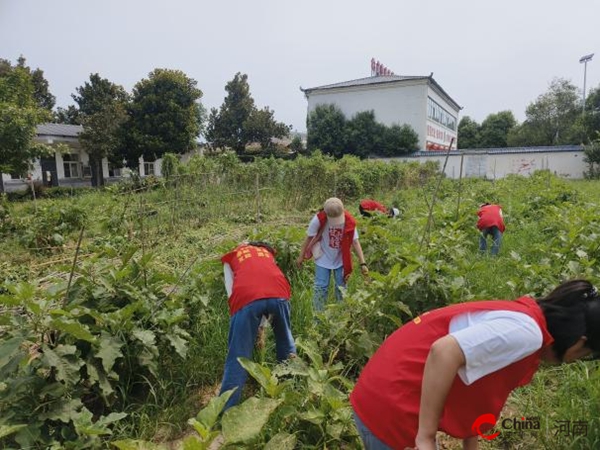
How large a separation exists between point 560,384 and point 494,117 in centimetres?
4654

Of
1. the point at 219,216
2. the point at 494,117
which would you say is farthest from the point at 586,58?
the point at 219,216

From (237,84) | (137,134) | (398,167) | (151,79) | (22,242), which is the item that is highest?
(237,84)

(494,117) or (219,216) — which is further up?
(494,117)

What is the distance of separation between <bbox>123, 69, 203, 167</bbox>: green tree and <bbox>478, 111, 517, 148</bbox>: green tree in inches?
1283

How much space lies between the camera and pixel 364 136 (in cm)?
3050

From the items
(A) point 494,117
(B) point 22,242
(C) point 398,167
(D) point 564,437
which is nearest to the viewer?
(D) point 564,437

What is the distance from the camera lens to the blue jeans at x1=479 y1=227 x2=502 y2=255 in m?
5.79

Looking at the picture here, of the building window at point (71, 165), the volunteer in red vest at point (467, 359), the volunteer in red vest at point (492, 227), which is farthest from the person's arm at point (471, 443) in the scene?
the building window at point (71, 165)

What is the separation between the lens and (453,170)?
27266 millimetres

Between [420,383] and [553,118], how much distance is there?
39645 mm

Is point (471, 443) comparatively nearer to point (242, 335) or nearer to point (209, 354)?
point (242, 335)

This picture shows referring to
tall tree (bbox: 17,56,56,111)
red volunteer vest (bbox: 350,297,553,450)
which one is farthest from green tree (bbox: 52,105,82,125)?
red volunteer vest (bbox: 350,297,553,450)

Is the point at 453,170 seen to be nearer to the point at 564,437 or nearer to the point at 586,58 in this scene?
the point at 586,58

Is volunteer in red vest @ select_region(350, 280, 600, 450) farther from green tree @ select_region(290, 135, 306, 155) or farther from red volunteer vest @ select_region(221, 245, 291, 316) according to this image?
green tree @ select_region(290, 135, 306, 155)
